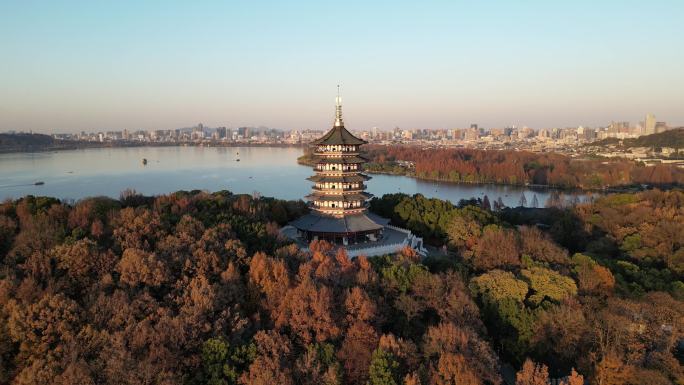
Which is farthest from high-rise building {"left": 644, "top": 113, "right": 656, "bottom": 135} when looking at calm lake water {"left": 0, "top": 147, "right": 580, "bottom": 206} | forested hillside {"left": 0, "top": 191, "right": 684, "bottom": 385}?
Result: forested hillside {"left": 0, "top": 191, "right": 684, "bottom": 385}

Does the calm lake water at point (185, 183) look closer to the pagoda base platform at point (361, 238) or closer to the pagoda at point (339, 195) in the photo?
the pagoda at point (339, 195)

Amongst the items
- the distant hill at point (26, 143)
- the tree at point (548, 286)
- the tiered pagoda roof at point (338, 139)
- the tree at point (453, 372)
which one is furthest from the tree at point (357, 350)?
the distant hill at point (26, 143)

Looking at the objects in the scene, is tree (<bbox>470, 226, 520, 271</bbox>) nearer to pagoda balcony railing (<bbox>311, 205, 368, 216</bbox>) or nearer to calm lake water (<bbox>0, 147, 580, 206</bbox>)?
pagoda balcony railing (<bbox>311, 205, 368, 216</bbox>)

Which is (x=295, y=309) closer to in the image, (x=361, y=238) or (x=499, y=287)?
(x=499, y=287)

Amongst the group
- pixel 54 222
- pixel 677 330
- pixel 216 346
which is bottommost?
pixel 677 330

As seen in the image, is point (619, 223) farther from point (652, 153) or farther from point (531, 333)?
point (652, 153)

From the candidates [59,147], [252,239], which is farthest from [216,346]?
[59,147]
